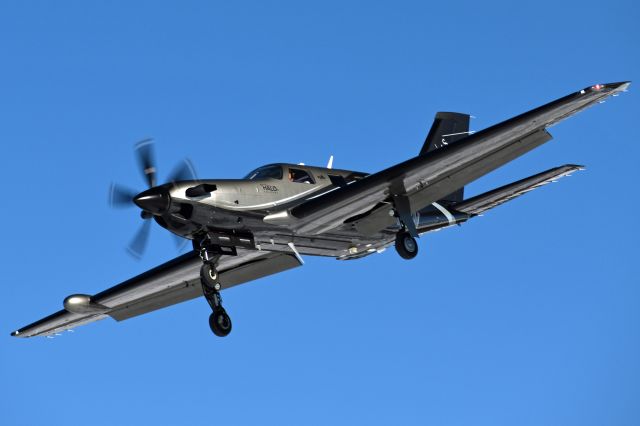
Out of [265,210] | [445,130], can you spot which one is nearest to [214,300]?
[265,210]

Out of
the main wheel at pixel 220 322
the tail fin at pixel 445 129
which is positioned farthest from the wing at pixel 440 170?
the tail fin at pixel 445 129

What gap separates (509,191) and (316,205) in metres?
8.12

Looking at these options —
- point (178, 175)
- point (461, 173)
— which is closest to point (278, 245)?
point (178, 175)

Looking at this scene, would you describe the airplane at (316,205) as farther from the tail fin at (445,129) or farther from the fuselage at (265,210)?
the tail fin at (445,129)

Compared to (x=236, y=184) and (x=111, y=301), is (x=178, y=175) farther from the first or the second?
(x=111, y=301)

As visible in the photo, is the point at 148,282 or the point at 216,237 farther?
the point at 148,282

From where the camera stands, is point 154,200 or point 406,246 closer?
point 154,200

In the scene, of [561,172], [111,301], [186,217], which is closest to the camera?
[186,217]

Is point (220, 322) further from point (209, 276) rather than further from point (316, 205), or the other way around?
point (316, 205)

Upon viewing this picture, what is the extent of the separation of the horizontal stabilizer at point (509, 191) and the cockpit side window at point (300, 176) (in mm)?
6531

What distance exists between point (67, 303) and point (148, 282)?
3.13 m

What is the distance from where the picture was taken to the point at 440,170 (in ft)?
100

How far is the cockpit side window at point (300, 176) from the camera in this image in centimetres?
3034

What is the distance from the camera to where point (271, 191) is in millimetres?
29734
